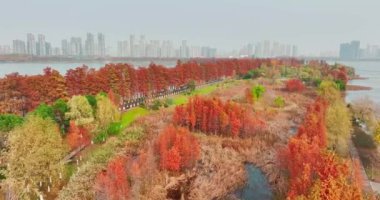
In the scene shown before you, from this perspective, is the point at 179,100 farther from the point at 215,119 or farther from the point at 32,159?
the point at 32,159

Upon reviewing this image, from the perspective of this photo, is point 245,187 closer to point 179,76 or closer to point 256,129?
point 256,129

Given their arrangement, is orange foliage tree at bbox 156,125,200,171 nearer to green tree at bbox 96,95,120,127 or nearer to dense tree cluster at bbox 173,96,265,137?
dense tree cluster at bbox 173,96,265,137

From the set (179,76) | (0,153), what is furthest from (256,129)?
(179,76)

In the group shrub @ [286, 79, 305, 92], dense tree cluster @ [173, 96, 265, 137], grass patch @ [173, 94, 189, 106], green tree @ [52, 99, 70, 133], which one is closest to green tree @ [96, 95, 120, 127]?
green tree @ [52, 99, 70, 133]

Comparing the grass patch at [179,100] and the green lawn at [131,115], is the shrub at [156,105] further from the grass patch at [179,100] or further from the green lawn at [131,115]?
the grass patch at [179,100]

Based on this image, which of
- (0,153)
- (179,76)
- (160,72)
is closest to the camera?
(0,153)

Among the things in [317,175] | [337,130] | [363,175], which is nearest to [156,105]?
[337,130]
